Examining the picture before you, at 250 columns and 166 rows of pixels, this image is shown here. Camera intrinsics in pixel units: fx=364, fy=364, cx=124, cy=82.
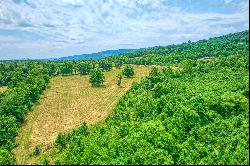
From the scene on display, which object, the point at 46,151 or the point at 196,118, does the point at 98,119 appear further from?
the point at 196,118

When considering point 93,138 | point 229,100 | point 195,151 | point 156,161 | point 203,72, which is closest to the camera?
point 156,161

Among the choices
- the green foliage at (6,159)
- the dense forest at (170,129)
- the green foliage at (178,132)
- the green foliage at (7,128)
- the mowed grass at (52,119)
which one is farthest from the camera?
the mowed grass at (52,119)

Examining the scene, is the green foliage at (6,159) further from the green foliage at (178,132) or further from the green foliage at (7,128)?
the green foliage at (7,128)

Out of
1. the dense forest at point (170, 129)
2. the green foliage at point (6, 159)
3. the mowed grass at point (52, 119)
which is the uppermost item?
the dense forest at point (170, 129)

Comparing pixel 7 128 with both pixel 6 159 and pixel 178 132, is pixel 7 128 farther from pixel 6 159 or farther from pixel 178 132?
pixel 178 132

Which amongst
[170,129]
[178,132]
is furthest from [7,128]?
[178,132]

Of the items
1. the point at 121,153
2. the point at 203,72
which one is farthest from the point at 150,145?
the point at 203,72

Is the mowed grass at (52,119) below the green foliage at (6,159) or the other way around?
below

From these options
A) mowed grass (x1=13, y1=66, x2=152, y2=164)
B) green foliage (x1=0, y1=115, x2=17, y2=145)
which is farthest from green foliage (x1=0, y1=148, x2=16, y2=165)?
green foliage (x1=0, y1=115, x2=17, y2=145)

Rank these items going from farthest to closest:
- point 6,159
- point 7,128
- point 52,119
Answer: point 52,119 < point 7,128 < point 6,159

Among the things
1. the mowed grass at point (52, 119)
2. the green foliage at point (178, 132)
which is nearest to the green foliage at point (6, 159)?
the mowed grass at point (52, 119)

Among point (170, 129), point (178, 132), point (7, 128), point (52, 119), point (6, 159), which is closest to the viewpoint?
point (178, 132)
